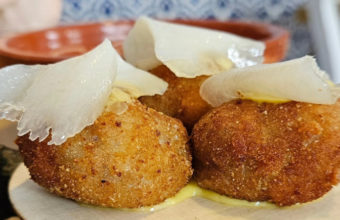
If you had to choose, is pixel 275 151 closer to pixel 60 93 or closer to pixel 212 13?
pixel 60 93

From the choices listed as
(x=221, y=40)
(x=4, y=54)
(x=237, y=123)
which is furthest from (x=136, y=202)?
(x=4, y=54)

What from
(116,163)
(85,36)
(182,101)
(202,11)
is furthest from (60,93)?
(202,11)

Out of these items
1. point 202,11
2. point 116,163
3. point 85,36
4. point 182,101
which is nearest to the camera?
point 116,163

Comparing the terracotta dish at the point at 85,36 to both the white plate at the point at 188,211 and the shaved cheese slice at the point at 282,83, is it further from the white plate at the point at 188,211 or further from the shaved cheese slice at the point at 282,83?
the white plate at the point at 188,211

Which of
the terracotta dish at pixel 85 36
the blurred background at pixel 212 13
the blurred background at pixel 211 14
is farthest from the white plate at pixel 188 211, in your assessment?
the blurred background at pixel 212 13

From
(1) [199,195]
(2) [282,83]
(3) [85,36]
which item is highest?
(2) [282,83]

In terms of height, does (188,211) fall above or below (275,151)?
below

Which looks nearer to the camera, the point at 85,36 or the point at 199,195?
the point at 199,195

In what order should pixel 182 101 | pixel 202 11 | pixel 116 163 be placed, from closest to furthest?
pixel 116 163
pixel 182 101
pixel 202 11
